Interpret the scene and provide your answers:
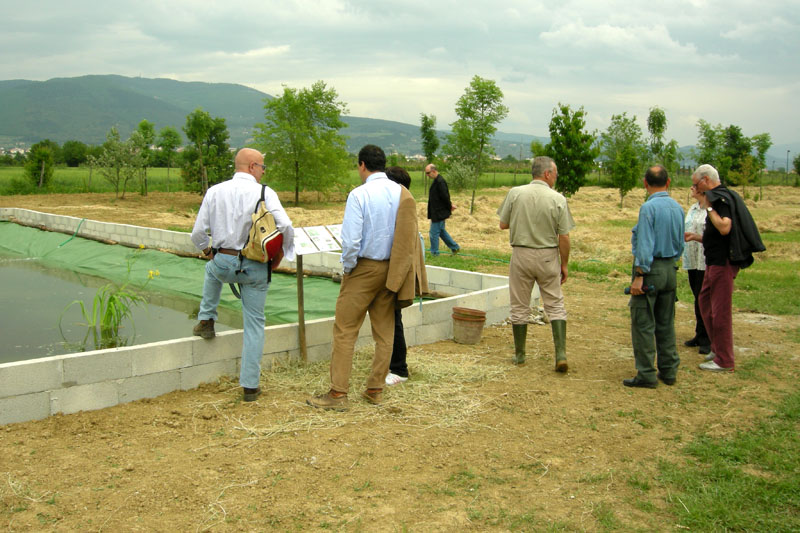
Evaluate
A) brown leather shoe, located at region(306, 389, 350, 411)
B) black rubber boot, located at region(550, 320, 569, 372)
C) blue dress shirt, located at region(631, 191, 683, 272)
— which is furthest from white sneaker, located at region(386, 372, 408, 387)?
blue dress shirt, located at region(631, 191, 683, 272)

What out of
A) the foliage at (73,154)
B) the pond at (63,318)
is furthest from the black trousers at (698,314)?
the foliage at (73,154)

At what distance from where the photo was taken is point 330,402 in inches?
173

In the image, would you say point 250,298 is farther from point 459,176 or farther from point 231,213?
point 459,176

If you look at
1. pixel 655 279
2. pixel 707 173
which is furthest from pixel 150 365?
pixel 707 173

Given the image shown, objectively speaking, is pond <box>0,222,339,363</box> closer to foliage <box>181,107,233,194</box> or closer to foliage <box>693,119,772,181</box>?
foliage <box>181,107,233,194</box>

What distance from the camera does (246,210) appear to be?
175 inches

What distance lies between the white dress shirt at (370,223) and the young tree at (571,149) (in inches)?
570

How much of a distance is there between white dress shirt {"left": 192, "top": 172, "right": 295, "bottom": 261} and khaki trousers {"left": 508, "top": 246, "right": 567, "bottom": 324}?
2083 millimetres

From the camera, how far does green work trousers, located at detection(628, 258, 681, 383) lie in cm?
487

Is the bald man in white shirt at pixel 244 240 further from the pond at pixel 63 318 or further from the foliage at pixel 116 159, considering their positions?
the foliage at pixel 116 159

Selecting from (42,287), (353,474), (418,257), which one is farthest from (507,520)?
(42,287)

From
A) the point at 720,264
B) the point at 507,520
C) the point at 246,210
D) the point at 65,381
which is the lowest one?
the point at 507,520

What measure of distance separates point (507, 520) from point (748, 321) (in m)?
5.49

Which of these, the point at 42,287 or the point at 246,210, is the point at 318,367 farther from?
the point at 42,287
